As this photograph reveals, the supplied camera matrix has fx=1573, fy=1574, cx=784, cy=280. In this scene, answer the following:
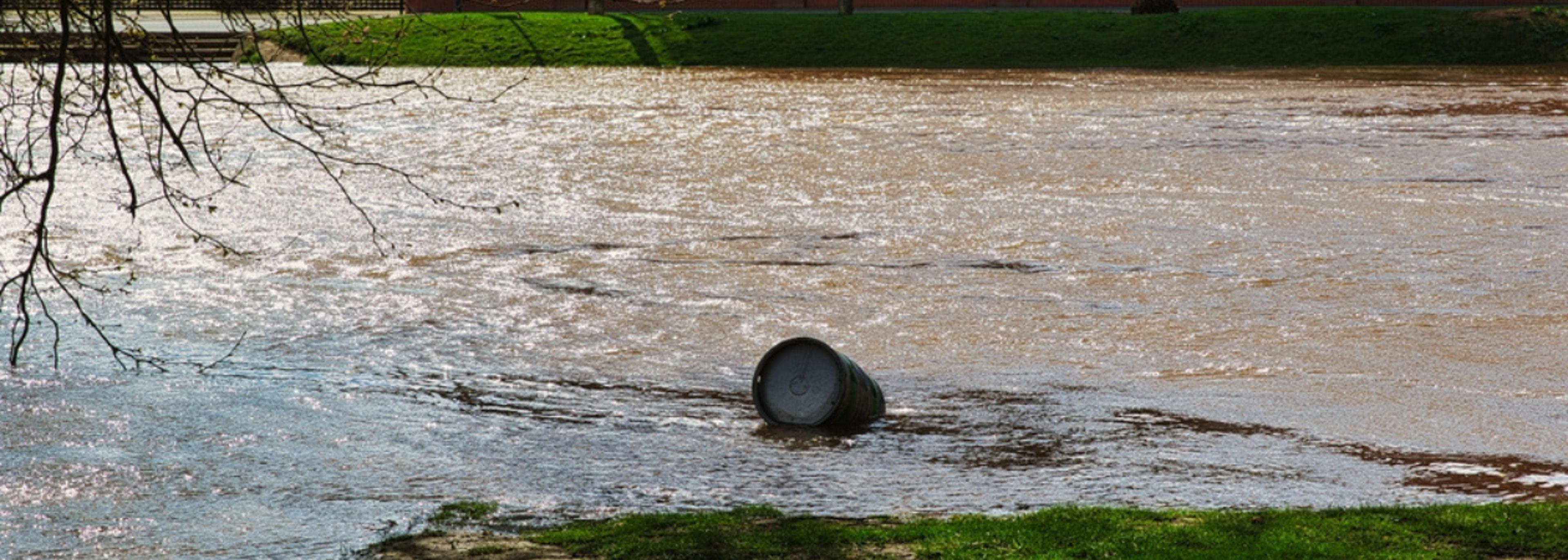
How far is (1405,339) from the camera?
1016cm

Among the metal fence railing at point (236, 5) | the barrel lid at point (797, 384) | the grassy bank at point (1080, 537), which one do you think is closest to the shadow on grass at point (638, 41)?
the metal fence railing at point (236, 5)

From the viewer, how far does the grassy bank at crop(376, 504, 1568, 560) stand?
5.73 meters

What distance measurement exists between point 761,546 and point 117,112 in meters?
19.1

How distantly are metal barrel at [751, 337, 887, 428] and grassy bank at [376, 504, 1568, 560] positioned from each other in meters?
1.50

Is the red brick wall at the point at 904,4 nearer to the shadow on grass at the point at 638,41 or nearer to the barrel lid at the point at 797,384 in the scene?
the shadow on grass at the point at 638,41

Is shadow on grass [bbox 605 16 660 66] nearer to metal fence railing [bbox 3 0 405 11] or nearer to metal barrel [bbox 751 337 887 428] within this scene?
metal fence railing [bbox 3 0 405 11]

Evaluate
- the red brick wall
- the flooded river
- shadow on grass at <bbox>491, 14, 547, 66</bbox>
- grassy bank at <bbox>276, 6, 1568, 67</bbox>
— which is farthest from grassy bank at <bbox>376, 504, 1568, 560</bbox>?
the red brick wall

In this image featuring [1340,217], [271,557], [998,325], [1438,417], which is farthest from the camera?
[1340,217]

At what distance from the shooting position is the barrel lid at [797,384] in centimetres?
801

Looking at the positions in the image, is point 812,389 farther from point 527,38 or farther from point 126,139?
point 527,38

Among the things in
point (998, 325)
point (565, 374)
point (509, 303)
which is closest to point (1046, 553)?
point (565, 374)

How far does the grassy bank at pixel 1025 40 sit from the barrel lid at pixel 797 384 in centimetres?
2685

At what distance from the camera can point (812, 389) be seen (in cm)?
811

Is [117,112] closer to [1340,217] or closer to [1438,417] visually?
[1340,217]
